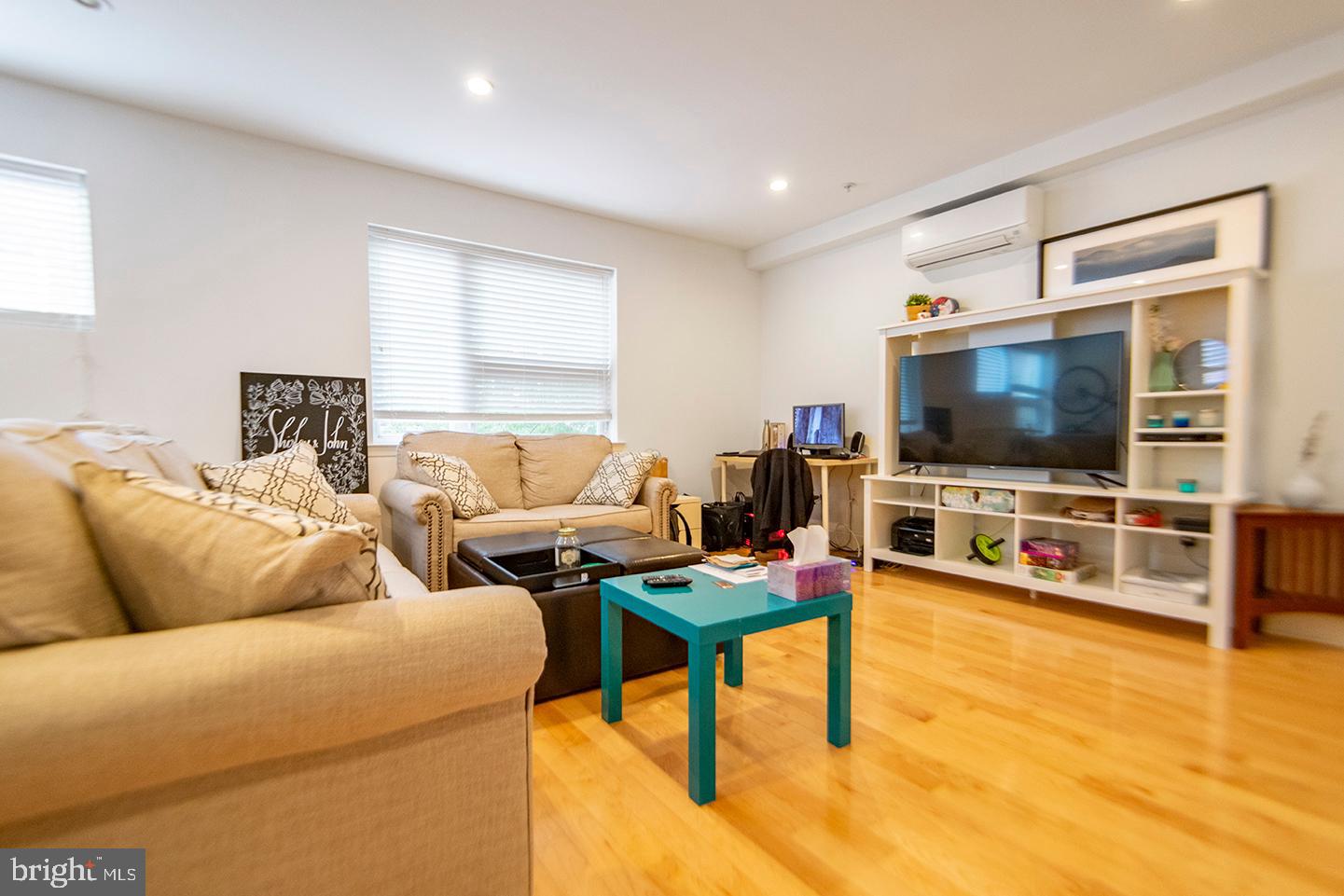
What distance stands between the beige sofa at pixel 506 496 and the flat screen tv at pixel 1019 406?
70.0 inches

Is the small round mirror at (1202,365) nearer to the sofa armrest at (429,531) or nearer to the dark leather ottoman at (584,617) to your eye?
the dark leather ottoman at (584,617)

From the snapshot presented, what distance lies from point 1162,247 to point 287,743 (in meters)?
4.04

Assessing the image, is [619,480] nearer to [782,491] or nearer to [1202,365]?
[782,491]

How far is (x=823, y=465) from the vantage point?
13.1ft

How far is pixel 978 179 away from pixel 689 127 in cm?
188

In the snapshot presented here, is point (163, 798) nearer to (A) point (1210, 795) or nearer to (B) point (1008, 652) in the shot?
(A) point (1210, 795)

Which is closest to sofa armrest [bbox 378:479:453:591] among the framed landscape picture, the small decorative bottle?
the small decorative bottle

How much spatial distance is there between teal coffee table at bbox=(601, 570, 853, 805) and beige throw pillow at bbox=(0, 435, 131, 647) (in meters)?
1.12

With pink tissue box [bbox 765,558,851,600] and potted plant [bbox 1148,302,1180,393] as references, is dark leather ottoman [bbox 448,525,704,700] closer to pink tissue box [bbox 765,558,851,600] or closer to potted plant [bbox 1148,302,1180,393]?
pink tissue box [bbox 765,558,851,600]

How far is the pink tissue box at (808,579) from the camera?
165 cm

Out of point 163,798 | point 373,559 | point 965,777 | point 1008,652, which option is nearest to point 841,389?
point 1008,652

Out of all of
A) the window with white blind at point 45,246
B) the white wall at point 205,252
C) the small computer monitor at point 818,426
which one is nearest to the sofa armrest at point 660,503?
the small computer monitor at point 818,426

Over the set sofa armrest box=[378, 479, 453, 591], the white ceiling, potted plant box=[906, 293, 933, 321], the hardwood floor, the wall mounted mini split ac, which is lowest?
the hardwood floor

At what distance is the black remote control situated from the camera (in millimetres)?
1788
